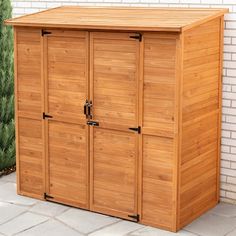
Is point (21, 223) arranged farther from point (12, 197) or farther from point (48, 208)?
point (12, 197)

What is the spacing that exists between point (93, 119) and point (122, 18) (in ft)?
3.58

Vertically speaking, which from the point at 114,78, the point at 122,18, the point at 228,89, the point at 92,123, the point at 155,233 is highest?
the point at 122,18

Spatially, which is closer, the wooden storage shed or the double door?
the wooden storage shed

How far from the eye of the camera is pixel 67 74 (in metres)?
7.18

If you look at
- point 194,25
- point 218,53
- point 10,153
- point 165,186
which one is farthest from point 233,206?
point 10,153

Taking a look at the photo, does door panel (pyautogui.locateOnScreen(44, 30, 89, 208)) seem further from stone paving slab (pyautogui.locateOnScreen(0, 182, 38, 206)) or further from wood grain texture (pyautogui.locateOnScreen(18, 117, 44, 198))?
stone paving slab (pyautogui.locateOnScreen(0, 182, 38, 206))

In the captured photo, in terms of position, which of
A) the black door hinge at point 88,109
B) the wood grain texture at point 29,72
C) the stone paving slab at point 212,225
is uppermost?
the wood grain texture at point 29,72

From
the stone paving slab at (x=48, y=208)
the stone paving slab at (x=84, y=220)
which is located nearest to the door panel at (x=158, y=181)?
the stone paving slab at (x=84, y=220)

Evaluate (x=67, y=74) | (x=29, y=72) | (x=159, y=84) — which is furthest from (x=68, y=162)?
(x=159, y=84)

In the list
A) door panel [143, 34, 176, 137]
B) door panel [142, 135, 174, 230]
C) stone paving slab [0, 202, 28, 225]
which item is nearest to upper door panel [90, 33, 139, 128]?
door panel [143, 34, 176, 137]

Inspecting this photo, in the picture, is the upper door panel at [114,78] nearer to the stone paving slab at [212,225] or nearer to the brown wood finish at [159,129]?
the brown wood finish at [159,129]

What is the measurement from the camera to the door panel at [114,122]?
265 inches

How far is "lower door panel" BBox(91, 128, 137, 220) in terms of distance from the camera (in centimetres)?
693

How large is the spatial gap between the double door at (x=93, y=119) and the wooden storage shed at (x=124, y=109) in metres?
0.01
